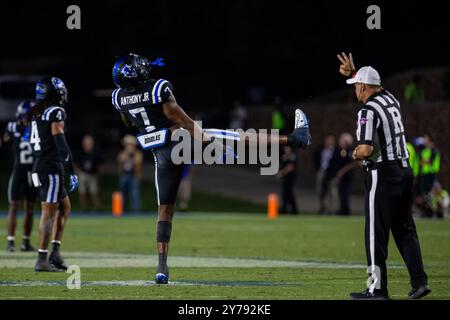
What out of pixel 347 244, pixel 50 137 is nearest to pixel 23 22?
pixel 347 244

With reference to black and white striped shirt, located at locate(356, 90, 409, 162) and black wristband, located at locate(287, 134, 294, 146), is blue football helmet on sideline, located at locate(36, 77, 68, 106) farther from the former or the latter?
black and white striped shirt, located at locate(356, 90, 409, 162)

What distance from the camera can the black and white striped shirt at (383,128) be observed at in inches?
448

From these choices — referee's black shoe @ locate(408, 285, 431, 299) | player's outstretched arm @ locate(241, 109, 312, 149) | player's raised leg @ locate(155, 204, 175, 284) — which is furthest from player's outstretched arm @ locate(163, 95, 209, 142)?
referee's black shoe @ locate(408, 285, 431, 299)

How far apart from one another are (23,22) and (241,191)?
15.3 meters

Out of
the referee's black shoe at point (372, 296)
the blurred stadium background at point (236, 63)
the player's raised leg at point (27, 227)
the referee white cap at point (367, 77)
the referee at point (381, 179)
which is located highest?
the blurred stadium background at point (236, 63)

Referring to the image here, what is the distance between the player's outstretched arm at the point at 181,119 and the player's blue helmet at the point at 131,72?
40cm

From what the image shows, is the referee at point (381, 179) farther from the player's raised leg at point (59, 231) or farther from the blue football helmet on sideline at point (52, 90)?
the blue football helmet on sideline at point (52, 90)

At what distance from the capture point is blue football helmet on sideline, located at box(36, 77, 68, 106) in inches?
585

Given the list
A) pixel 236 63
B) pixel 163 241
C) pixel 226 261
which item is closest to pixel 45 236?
pixel 163 241

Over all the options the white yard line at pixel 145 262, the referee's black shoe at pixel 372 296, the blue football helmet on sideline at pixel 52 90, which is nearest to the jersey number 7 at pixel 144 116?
the blue football helmet on sideline at pixel 52 90

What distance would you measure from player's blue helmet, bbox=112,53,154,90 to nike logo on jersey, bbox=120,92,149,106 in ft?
0.36
